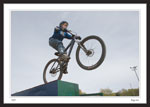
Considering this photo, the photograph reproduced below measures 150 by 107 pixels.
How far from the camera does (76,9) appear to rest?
8891 millimetres

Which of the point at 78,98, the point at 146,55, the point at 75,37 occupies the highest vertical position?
the point at 75,37

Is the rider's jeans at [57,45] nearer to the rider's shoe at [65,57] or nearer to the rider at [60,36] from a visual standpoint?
the rider at [60,36]

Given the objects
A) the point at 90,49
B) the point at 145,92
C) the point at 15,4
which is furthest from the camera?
the point at 15,4

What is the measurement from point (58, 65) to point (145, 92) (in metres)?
3.58

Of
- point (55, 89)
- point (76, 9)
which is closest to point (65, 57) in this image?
point (55, 89)

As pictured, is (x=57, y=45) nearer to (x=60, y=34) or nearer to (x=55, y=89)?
(x=60, y=34)

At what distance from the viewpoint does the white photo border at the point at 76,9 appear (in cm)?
822

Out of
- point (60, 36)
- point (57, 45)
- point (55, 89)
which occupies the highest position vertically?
point (60, 36)

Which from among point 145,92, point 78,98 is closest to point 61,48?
point 78,98

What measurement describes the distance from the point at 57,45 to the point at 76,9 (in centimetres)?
163

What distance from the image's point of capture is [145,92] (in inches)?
330

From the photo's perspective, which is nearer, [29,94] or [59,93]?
[59,93]

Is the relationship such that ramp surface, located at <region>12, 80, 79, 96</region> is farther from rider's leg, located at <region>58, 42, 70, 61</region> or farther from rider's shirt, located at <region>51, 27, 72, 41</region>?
rider's shirt, located at <region>51, 27, 72, 41</region>

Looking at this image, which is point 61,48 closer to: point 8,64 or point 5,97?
point 8,64
